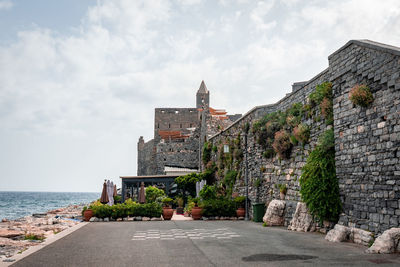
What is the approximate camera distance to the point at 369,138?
9758 millimetres

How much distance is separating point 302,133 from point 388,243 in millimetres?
6179

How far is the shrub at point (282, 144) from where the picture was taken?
15.2m

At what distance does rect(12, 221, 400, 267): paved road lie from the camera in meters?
7.16

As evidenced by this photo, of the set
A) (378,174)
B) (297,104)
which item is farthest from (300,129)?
(378,174)

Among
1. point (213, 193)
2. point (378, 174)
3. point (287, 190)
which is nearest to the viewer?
point (378, 174)

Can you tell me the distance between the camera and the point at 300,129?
546 inches

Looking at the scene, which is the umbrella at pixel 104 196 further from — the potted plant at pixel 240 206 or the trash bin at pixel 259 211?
the trash bin at pixel 259 211

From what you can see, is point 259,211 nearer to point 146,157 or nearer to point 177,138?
point 177,138

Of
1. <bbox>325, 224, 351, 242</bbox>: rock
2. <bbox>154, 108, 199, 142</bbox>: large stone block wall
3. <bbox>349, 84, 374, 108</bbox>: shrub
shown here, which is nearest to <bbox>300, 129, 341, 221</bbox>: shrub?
<bbox>325, 224, 351, 242</bbox>: rock

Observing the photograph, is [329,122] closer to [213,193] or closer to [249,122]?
[249,122]

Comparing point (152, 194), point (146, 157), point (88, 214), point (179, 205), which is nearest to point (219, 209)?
point (88, 214)

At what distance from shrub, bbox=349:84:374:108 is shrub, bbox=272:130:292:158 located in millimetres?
5201

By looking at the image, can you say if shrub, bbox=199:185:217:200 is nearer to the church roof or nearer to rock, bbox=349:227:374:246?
rock, bbox=349:227:374:246

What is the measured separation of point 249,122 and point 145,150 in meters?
37.0
